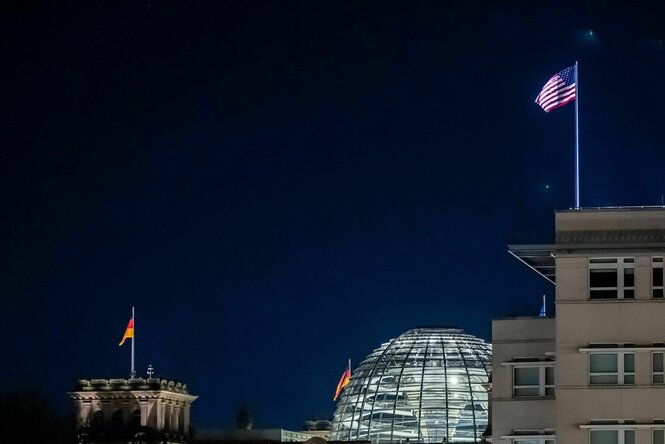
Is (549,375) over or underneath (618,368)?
over

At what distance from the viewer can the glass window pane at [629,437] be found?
68625 millimetres

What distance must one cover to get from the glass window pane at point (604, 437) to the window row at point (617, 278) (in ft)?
15.4

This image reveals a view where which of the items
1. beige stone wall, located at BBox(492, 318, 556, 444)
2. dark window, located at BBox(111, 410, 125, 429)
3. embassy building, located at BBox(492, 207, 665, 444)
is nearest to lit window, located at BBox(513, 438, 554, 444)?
beige stone wall, located at BBox(492, 318, 556, 444)

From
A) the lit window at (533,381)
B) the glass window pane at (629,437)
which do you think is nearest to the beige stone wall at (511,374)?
the lit window at (533,381)

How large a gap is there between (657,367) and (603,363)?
187 centimetres

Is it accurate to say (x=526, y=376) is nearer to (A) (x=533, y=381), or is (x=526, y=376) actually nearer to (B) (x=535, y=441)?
(A) (x=533, y=381)

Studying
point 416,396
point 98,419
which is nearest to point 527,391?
point 416,396

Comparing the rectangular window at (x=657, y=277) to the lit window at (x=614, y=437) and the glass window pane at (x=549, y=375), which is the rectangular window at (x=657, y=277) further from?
the glass window pane at (x=549, y=375)

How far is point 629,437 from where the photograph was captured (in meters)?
68.7

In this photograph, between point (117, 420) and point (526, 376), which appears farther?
point (117, 420)

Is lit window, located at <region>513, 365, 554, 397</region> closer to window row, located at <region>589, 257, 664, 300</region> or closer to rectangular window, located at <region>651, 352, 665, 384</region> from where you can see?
window row, located at <region>589, 257, 664, 300</region>

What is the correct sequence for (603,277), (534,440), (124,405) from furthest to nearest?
(124,405) < (534,440) < (603,277)

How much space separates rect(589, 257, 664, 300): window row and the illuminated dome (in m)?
87.5

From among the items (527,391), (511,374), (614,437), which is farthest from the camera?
(511,374)
